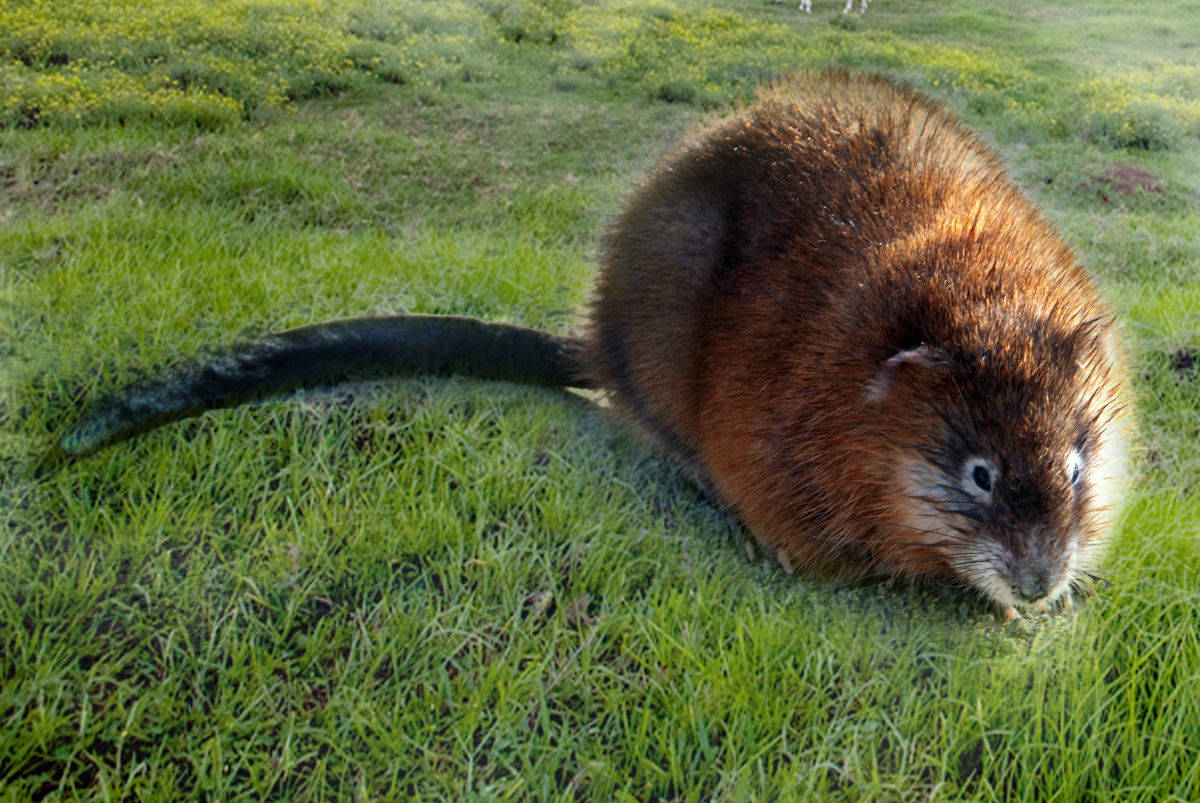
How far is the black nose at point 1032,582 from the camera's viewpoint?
1.54 m

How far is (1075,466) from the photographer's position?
63.7 inches

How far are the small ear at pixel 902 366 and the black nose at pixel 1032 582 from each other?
43 centimetres

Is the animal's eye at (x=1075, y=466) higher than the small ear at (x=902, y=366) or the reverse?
the reverse

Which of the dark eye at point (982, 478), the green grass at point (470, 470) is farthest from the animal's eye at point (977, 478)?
the green grass at point (470, 470)

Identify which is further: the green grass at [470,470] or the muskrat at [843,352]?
the muskrat at [843,352]

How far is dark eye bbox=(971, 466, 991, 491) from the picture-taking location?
1595 mm

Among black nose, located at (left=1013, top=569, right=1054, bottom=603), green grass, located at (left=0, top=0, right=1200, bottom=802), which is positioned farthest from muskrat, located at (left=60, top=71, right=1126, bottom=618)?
green grass, located at (left=0, top=0, right=1200, bottom=802)

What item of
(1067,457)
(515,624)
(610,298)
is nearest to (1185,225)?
(1067,457)

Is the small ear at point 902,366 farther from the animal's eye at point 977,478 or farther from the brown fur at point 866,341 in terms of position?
the animal's eye at point 977,478

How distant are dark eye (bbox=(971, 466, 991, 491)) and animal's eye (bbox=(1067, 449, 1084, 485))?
16 cm

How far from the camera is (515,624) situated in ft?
5.33

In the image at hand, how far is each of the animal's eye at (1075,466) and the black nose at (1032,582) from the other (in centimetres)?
21

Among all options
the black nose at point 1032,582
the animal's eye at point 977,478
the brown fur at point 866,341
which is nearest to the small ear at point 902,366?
the brown fur at point 866,341

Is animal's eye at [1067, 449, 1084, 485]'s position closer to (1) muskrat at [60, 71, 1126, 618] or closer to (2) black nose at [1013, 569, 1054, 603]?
(1) muskrat at [60, 71, 1126, 618]
